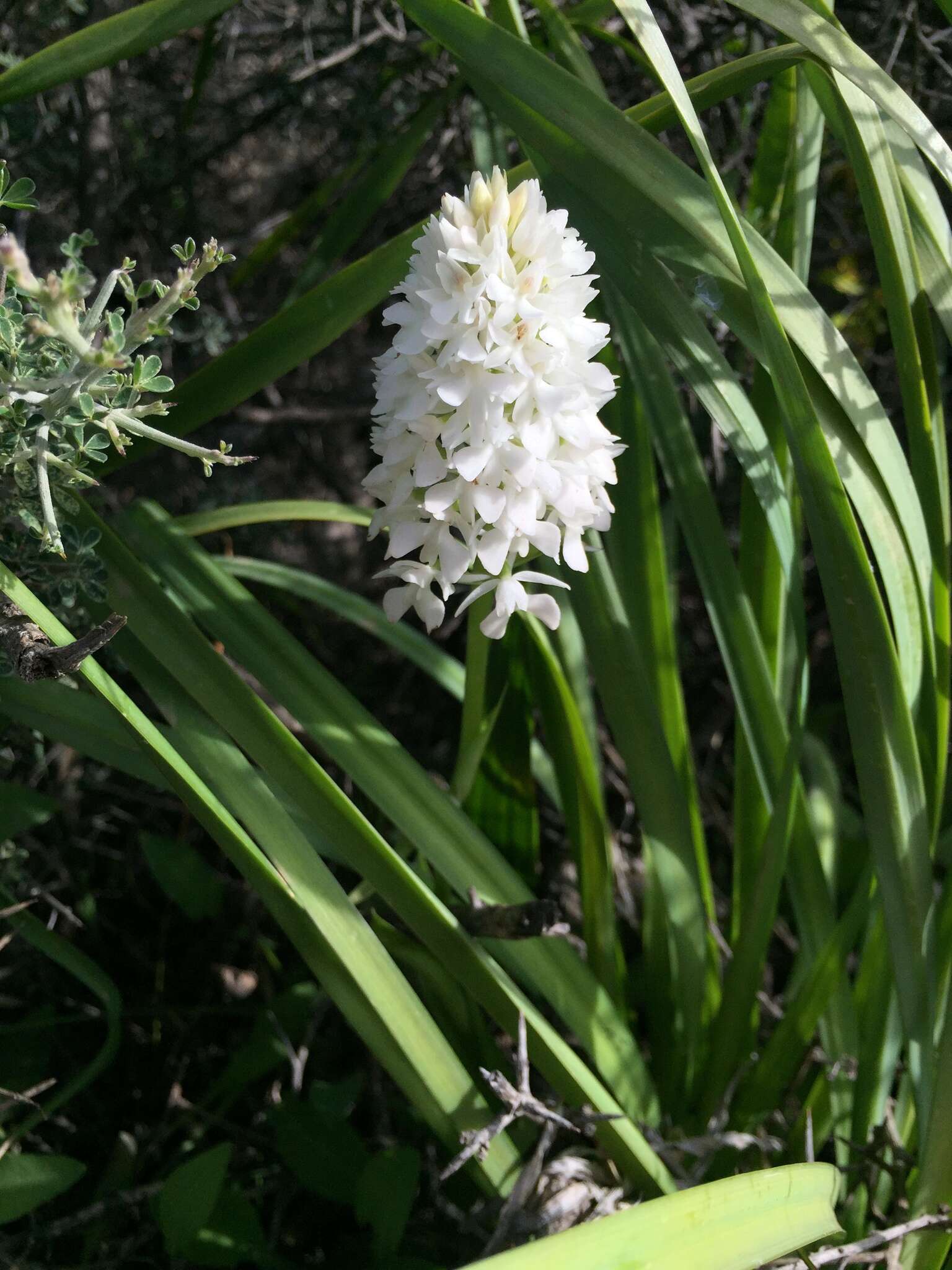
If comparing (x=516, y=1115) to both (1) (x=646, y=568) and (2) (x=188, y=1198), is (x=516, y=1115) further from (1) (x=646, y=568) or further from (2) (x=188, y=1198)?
(1) (x=646, y=568)

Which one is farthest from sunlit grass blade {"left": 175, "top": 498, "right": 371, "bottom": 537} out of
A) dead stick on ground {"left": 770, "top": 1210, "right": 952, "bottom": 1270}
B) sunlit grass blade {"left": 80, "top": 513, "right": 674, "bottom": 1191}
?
dead stick on ground {"left": 770, "top": 1210, "right": 952, "bottom": 1270}

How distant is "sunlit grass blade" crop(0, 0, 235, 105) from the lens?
926 millimetres

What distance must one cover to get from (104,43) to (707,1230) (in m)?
1.19

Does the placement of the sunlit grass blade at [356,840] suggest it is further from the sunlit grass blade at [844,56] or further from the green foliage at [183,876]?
the sunlit grass blade at [844,56]

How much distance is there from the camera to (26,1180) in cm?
86

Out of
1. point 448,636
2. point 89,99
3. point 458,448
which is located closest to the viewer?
point 458,448

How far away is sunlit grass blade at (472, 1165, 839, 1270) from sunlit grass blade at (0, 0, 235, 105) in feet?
3.54

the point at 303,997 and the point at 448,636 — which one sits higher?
the point at 448,636

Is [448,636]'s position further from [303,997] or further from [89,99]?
[89,99]

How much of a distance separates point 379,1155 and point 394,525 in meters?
0.68

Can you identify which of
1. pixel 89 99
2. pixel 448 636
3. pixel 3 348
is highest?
pixel 89 99

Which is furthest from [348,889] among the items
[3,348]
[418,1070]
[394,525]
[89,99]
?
[89,99]

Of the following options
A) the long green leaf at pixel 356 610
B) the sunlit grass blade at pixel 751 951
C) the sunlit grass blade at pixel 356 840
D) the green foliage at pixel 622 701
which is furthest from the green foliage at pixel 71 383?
the sunlit grass blade at pixel 751 951

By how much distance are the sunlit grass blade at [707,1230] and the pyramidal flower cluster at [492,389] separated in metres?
0.45
